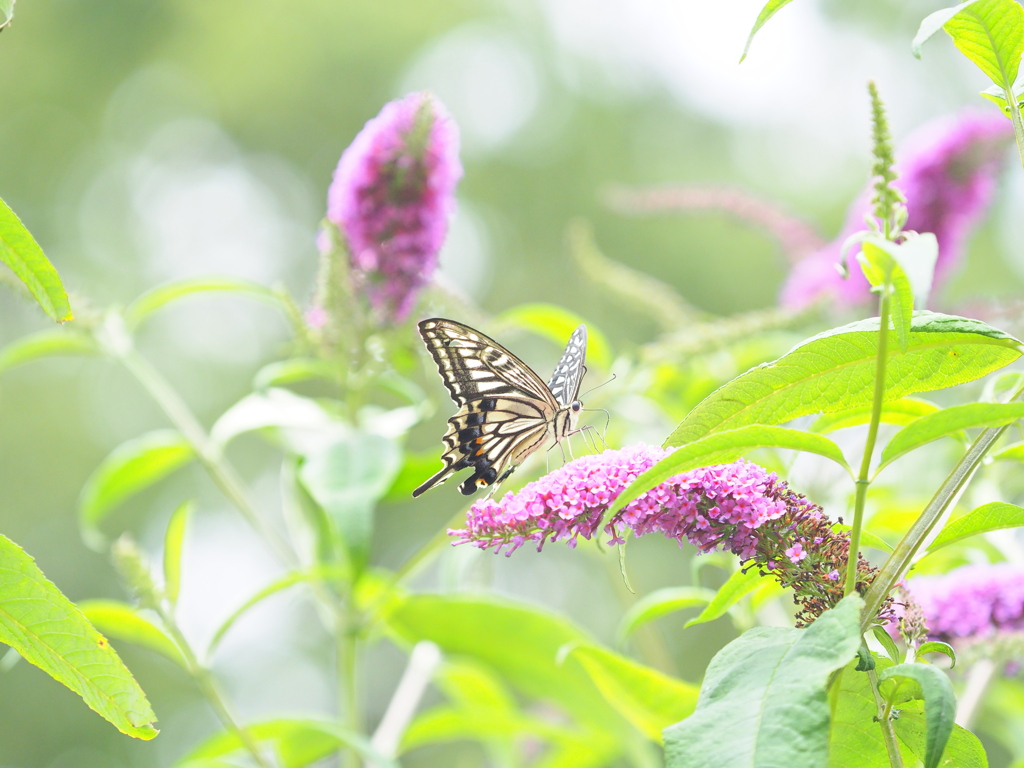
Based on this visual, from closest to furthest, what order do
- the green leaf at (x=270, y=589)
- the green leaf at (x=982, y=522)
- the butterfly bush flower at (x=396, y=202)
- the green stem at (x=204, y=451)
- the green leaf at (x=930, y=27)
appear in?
the green leaf at (x=930, y=27), the green leaf at (x=982, y=522), the green leaf at (x=270, y=589), the green stem at (x=204, y=451), the butterfly bush flower at (x=396, y=202)

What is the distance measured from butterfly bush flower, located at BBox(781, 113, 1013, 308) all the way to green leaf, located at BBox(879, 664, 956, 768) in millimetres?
1688

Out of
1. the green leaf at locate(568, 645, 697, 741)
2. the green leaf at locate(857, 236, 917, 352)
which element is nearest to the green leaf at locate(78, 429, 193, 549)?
the green leaf at locate(568, 645, 697, 741)

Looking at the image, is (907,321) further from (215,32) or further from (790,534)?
(215,32)

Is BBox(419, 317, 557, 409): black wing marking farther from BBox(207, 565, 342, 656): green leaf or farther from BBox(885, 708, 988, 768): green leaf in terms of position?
BBox(885, 708, 988, 768): green leaf

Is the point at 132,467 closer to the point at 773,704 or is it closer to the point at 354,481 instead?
the point at 354,481

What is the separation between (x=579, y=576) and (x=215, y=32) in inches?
272

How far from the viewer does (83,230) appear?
9734 mm

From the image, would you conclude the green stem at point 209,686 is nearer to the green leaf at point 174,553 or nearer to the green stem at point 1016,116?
the green leaf at point 174,553

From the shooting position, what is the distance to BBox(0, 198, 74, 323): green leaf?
908 millimetres

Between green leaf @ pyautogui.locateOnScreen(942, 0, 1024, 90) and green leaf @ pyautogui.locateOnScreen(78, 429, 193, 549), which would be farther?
green leaf @ pyautogui.locateOnScreen(78, 429, 193, 549)

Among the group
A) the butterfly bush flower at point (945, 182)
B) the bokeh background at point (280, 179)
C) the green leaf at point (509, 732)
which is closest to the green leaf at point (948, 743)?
the green leaf at point (509, 732)

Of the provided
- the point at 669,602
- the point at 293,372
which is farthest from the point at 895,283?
the point at 293,372

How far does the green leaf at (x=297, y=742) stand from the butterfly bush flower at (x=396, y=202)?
87 centimetres

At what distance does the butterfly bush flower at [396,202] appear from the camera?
6.85ft
